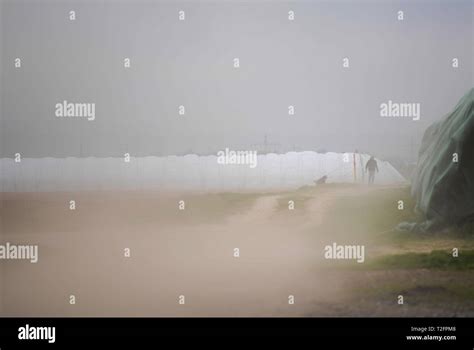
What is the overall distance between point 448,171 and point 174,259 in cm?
264

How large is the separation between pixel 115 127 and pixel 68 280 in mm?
1485

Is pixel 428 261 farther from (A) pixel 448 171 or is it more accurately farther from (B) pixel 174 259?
→ (B) pixel 174 259

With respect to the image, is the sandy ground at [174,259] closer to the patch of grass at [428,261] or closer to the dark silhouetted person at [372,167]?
the dark silhouetted person at [372,167]

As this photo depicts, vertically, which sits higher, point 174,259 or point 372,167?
point 372,167

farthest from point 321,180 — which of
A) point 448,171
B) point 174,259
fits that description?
point 174,259

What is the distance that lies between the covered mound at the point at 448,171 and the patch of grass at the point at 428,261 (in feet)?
0.90

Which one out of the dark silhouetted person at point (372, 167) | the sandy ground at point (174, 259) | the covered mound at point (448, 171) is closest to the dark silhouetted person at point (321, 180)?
the sandy ground at point (174, 259)

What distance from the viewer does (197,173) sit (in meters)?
5.21

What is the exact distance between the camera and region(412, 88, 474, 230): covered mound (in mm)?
5098

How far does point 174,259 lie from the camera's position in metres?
5.16

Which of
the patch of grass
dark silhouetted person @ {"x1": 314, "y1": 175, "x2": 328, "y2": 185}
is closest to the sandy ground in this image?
dark silhouetted person @ {"x1": 314, "y1": 175, "x2": 328, "y2": 185}

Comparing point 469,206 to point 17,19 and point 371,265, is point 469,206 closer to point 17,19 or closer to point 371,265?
point 371,265

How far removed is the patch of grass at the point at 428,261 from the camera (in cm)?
511
